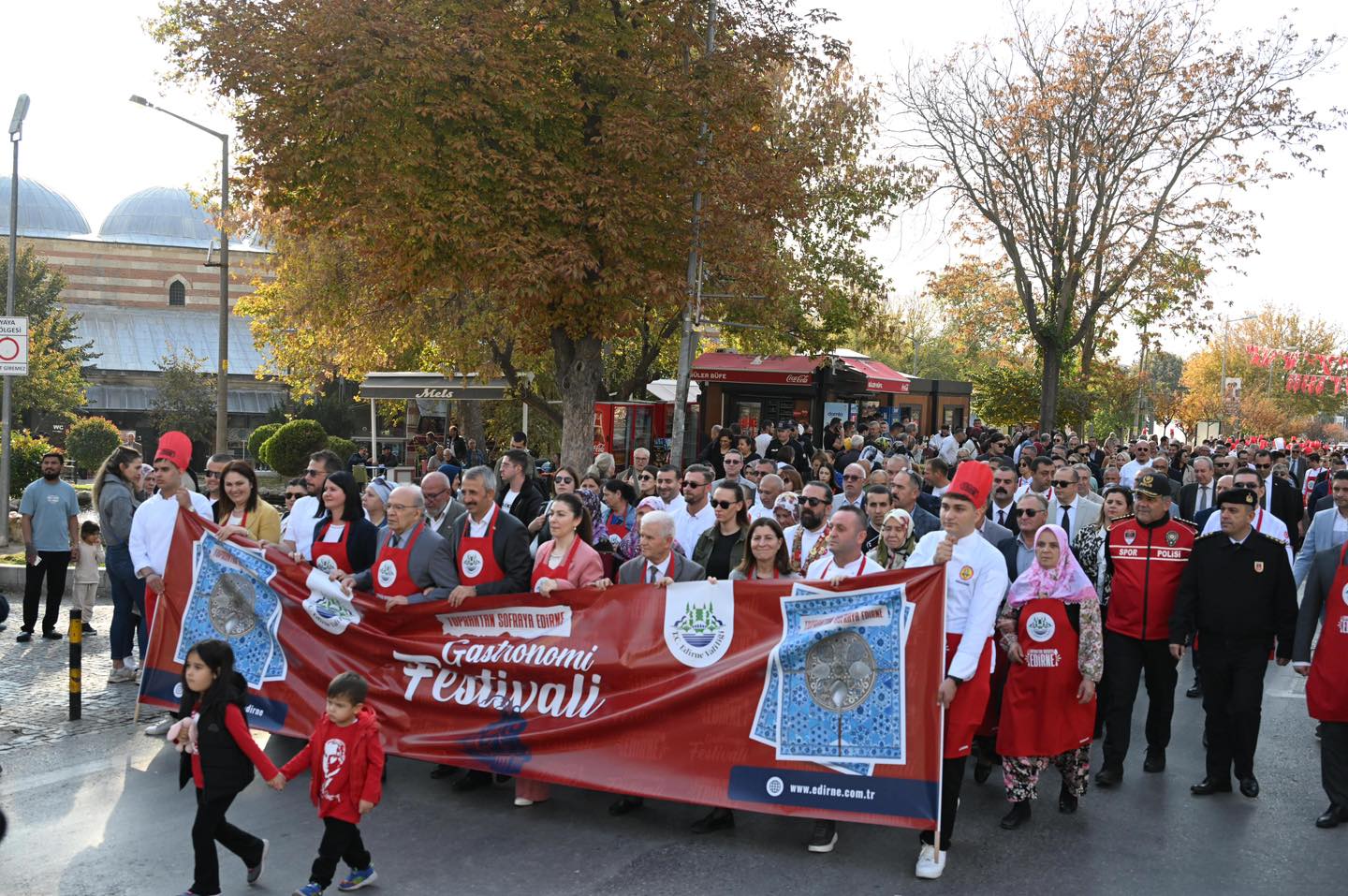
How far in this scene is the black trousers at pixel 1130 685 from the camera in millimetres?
7797

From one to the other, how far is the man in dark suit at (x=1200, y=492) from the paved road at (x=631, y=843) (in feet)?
19.2

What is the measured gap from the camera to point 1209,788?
760cm

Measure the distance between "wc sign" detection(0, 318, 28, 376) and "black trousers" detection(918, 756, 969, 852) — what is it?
15.0 meters

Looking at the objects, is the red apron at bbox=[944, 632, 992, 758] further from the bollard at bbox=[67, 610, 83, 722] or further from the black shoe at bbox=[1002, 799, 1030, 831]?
the bollard at bbox=[67, 610, 83, 722]

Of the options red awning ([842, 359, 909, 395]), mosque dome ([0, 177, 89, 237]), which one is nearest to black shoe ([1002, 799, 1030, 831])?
red awning ([842, 359, 909, 395])

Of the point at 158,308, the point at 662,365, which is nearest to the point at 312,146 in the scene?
the point at 662,365

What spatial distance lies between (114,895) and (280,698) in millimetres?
2174

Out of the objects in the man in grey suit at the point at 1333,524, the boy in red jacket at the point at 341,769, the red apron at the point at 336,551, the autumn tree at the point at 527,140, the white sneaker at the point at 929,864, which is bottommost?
the white sneaker at the point at 929,864

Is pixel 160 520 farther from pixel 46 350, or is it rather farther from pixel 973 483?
pixel 46 350

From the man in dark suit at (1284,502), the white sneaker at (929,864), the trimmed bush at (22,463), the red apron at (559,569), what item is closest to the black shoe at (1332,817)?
the white sneaker at (929,864)

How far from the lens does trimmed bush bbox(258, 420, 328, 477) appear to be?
3466 centimetres

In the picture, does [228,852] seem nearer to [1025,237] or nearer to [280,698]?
[280,698]

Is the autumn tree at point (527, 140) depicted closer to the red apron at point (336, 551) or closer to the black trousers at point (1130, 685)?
the red apron at point (336, 551)

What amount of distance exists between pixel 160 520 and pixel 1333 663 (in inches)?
300
